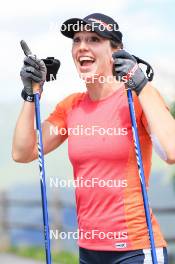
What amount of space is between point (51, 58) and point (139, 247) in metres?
1.09

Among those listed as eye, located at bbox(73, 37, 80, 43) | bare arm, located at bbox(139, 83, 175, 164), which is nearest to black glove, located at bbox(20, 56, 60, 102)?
eye, located at bbox(73, 37, 80, 43)

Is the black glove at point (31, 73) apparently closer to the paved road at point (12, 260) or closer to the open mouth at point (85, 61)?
the open mouth at point (85, 61)

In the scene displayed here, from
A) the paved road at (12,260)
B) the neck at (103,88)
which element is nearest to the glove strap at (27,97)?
the neck at (103,88)

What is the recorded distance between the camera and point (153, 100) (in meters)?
3.49

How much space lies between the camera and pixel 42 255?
34.7 feet

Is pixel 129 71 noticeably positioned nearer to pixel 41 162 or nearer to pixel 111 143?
pixel 111 143

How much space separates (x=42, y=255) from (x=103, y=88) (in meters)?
7.12

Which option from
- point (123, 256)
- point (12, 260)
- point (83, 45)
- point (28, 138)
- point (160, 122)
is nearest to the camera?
point (160, 122)

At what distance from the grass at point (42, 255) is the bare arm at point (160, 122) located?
6.84 metres

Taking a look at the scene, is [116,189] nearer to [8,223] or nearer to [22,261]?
[22,261]

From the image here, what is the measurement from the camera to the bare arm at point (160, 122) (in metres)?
3.44

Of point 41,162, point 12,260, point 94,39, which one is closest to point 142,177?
point 41,162

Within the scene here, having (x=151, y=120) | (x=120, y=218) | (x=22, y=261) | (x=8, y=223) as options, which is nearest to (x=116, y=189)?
(x=120, y=218)

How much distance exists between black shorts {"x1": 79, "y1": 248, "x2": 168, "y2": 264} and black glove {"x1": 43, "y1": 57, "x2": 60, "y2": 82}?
2.95ft
